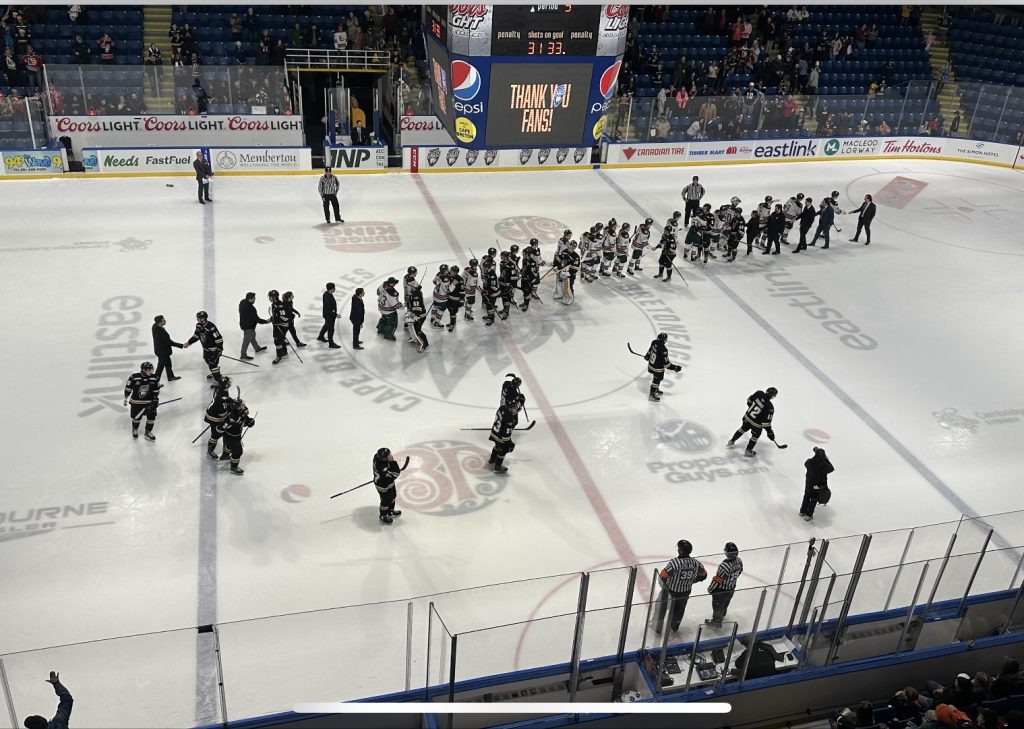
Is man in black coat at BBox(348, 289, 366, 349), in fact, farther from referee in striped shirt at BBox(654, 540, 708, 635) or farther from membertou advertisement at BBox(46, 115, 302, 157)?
membertou advertisement at BBox(46, 115, 302, 157)

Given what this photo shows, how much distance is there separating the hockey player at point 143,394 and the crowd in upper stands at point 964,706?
838 centimetres

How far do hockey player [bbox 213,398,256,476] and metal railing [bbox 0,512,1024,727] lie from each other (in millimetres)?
4169

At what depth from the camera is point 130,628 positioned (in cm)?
874

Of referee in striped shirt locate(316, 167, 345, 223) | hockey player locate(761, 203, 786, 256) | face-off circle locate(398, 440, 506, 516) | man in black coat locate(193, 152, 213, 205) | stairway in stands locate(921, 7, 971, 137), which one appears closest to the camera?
face-off circle locate(398, 440, 506, 516)

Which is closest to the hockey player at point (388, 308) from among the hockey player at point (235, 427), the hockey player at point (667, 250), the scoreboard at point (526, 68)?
the scoreboard at point (526, 68)

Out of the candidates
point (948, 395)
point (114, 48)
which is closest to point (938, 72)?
point (948, 395)

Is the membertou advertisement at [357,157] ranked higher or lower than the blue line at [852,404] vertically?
higher

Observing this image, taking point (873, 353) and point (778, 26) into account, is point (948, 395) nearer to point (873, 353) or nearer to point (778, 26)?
point (873, 353)

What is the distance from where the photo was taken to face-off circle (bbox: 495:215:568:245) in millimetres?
18938

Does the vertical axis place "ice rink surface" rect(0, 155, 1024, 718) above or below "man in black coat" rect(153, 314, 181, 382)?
below

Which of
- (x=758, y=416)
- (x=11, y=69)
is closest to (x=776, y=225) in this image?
(x=758, y=416)

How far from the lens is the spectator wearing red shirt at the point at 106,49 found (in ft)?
73.4

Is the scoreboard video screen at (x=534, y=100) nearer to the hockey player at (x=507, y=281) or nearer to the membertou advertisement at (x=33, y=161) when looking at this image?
the hockey player at (x=507, y=281)

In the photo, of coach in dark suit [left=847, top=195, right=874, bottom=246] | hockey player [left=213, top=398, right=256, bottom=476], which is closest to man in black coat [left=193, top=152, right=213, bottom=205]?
hockey player [left=213, top=398, right=256, bottom=476]
